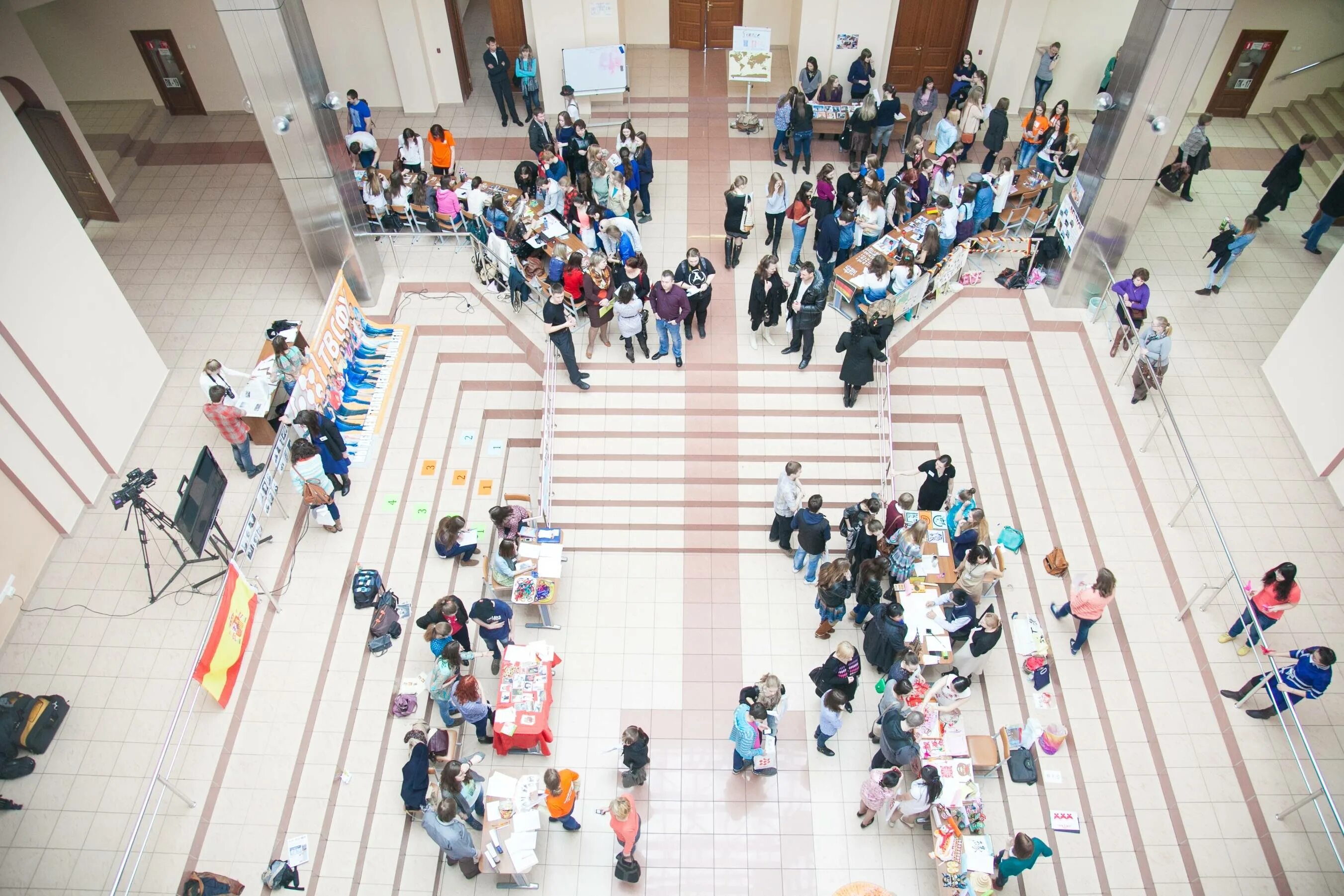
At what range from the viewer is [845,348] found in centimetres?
1310

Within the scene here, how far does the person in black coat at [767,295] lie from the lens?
43.2 ft

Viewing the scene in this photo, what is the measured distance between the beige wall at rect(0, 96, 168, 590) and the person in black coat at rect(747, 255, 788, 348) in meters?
9.14

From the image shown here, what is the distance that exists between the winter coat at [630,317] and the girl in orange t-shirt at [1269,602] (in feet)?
28.5

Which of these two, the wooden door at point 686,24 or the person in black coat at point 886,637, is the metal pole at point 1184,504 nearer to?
the person in black coat at point 886,637

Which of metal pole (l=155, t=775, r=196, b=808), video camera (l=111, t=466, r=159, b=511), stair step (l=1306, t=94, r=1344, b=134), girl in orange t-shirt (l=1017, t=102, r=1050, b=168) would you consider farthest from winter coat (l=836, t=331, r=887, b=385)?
stair step (l=1306, t=94, r=1344, b=134)

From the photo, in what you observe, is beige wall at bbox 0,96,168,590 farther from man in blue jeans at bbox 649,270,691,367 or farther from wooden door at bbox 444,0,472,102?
wooden door at bbox 444,0,472,102

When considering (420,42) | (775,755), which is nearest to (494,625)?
(775,755)

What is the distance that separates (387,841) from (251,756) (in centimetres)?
190

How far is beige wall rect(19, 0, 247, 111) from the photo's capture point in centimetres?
1809

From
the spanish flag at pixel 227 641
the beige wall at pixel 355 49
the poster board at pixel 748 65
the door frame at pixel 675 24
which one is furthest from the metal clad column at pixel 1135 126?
the beige wall at pixel 355 49

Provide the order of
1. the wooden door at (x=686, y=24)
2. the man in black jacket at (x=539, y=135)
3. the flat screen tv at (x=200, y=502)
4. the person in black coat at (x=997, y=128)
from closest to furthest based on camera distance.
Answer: the flat screen tv at (x=200, y=502) → the man in black jacket at (x=539, y=135) → the person in black coat at (x=997, y=128) → the wooden door at (x=686, y=24)

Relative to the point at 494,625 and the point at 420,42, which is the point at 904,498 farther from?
the point at 420,42

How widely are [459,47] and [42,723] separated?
1502cm

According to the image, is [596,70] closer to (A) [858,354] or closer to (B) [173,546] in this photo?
(A) [858,354]
